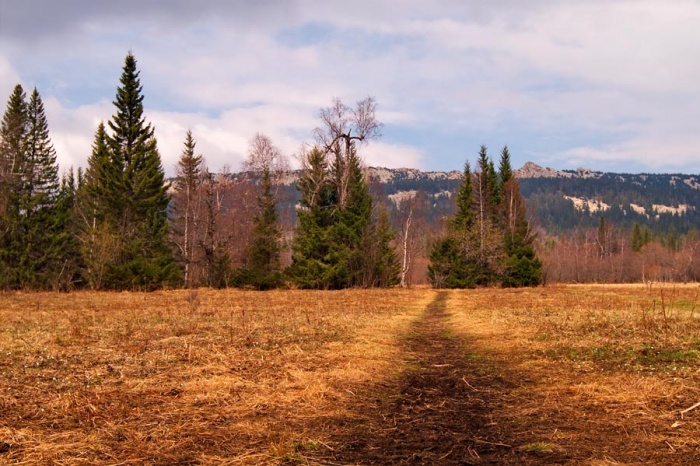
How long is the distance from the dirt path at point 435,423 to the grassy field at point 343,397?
0.09 feet

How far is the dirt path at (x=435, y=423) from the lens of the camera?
4.36m

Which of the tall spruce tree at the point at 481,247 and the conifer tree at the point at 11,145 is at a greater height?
the conifer tree at the point at 11,145

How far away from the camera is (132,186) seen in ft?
140

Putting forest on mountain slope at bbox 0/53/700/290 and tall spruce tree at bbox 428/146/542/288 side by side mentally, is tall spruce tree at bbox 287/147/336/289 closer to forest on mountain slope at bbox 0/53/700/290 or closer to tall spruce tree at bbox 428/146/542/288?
forest on mountain slope at bbox 0/53/700/290

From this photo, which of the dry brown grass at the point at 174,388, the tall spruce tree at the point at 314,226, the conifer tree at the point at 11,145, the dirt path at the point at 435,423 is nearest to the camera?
the dirt path at the point at 435,423

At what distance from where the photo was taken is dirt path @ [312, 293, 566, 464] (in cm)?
436

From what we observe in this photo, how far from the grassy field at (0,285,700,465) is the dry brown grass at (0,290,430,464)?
28 millimetres

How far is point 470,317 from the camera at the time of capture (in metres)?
17.5

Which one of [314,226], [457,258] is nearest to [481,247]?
[457,258]

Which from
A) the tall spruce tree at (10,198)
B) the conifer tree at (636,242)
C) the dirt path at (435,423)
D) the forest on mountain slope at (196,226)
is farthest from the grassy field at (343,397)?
the conifer tree at (636,242)

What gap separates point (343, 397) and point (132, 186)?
4143cm

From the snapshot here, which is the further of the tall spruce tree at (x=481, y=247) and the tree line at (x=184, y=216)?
the tall spruce tree at (x=481, y=247)

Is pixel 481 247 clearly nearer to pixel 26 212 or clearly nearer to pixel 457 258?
pixel 457 258

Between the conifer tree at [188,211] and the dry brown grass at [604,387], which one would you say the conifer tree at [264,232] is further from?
the dry brown grass at [604,387]
